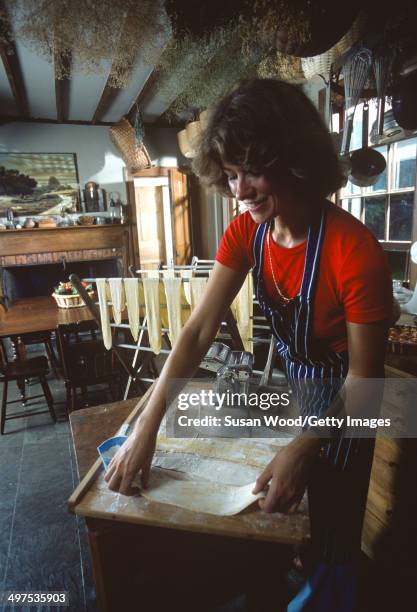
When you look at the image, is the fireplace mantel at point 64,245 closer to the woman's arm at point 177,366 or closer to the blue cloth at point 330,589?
the woman's arm at point 177,366

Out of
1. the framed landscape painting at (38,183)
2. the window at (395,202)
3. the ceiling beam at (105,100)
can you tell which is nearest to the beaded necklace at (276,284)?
the window at (395,202)

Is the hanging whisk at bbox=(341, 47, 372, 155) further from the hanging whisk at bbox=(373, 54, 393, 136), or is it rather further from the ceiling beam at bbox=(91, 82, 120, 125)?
the ceiling beam at bbox=(91, 82, 120, 125)

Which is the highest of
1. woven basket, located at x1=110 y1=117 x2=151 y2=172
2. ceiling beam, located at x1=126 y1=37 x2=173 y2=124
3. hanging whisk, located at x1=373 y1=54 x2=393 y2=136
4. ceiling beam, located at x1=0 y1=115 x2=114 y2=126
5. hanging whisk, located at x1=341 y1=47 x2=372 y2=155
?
ceiling beam, located at x1=0 y1=115 x2=114 y2=126

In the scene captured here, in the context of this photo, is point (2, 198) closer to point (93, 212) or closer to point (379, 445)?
point (93, 212)

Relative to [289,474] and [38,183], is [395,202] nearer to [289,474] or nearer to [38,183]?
[289,474]

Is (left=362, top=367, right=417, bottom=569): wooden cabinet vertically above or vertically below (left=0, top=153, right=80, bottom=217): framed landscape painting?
below

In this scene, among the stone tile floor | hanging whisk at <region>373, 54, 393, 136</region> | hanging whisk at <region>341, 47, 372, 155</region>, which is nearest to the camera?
the stone tile floor

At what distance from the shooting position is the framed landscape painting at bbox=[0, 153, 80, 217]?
20.4 ft

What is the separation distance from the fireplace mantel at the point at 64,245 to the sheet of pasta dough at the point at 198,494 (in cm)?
611

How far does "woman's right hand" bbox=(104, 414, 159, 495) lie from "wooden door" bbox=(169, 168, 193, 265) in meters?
6.45

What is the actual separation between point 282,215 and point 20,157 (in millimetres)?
6747

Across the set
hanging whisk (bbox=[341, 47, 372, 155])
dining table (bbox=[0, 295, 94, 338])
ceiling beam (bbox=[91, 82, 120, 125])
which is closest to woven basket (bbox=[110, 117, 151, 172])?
ceiling beam (bbox=[91, 82, 120, 125])

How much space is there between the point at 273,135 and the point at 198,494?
76 centimetres

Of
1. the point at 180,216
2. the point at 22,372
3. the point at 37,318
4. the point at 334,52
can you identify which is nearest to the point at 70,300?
the point at 37,318
